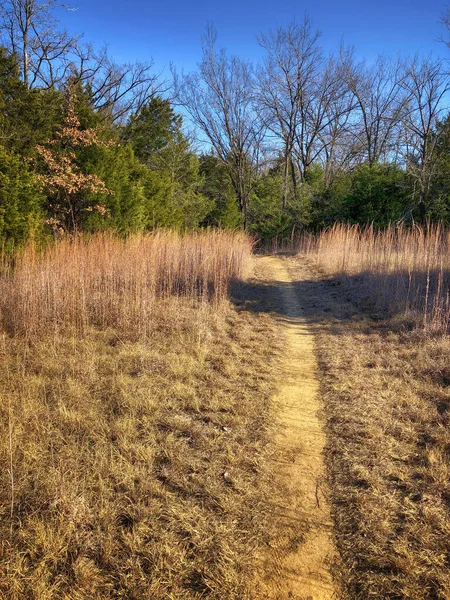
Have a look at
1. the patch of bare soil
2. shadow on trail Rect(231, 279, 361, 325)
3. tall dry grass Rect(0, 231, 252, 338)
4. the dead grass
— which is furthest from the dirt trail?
shadow on trail Rect(231, 279, 361, 325)

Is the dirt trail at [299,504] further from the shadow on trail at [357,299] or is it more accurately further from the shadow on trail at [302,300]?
the shadow on trail at [302,300]

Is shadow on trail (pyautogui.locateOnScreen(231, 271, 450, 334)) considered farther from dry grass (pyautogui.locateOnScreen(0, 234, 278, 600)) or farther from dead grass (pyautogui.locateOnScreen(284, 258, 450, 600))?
dry grass (pyautogui.locateOnScreen(0, 234, 278, 600))

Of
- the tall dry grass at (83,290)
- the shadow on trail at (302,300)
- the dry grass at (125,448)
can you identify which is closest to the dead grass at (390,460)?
the dry grass at (125,448)

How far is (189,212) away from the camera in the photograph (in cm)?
2033

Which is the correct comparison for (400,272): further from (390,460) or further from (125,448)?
(125,448)

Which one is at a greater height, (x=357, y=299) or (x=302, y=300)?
(x=357, y=299)

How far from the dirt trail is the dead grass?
0.10 m

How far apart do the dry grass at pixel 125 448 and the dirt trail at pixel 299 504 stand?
0.13 meters

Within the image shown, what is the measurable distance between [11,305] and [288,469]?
4854mm

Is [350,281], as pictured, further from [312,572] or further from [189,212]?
[189,212]

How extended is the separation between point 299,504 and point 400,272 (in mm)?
7430

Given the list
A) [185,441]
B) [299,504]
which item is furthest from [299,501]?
[185,441]

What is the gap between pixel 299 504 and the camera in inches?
97.3

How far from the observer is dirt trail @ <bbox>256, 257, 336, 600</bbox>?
194 cm
